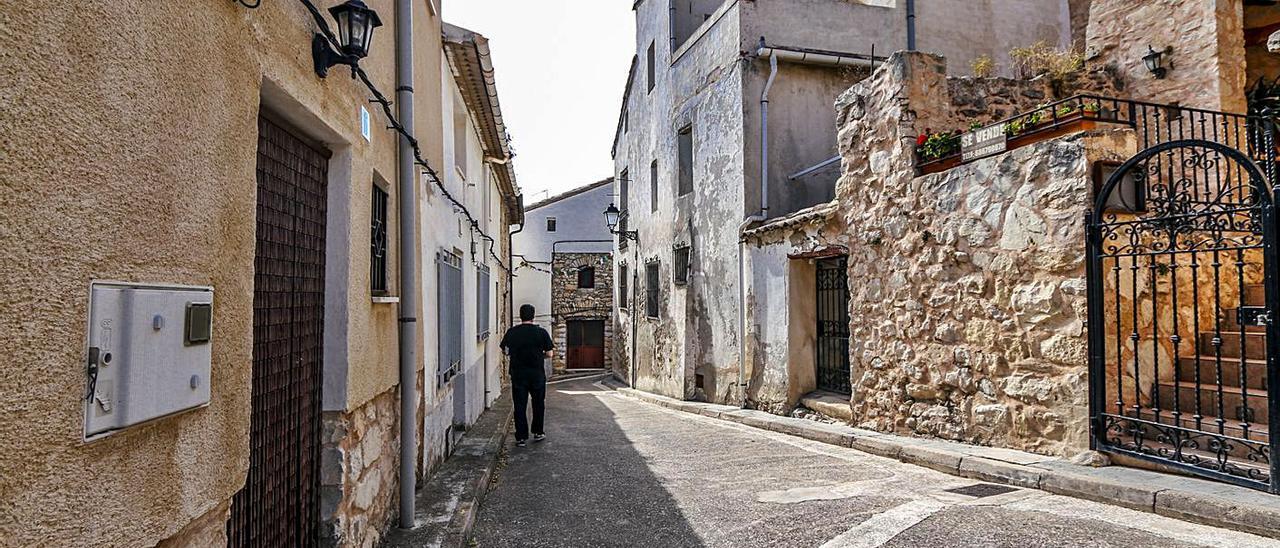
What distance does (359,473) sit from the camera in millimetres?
4078

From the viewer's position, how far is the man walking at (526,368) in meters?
8.75

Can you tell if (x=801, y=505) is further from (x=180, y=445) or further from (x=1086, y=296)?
(x=180, y=445)

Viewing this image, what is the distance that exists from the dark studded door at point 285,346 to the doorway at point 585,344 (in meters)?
26.3

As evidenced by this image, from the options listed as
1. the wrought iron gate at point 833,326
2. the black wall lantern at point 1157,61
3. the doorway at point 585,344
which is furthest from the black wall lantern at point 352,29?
the doorway at point 585,344

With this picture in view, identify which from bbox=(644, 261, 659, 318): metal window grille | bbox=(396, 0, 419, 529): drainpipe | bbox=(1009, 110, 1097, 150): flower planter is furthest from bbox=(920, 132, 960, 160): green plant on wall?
bbox=(644, 261, 659, 318): metal window grille

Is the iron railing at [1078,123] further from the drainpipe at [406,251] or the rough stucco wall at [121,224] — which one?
the rough stucco wall at [121,224]

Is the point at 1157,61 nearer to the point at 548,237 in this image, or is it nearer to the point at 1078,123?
the point at 1078,123

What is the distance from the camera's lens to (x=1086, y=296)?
20.4 ft

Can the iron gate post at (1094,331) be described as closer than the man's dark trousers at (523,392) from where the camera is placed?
Yes

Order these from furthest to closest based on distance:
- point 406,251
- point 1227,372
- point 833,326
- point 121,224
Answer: point 833,326 < point 1227,372 < point 406,251 < point 121,224

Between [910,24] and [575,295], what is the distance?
18.5m

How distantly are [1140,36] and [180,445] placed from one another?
1097cm

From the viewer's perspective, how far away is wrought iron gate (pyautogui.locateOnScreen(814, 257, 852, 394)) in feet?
34.3

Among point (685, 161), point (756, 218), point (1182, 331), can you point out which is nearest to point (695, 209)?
point (685, 161)
